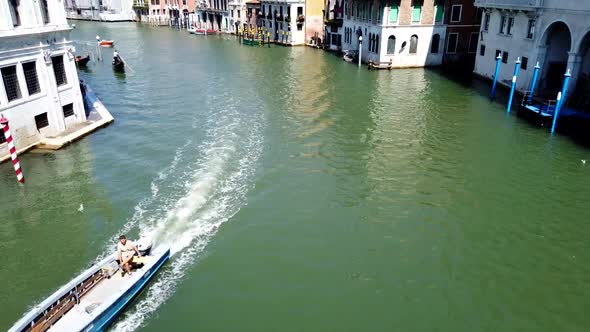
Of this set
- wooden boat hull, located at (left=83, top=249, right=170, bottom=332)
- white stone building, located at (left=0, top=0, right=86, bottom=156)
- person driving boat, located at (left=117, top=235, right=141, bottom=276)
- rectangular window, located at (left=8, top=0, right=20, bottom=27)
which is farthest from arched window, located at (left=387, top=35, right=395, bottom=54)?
person driving boat, located at (left=117, top=235, right=141, bottom=276)

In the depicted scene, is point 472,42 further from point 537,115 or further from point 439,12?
point 537,115

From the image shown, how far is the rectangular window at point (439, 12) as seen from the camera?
150 feet

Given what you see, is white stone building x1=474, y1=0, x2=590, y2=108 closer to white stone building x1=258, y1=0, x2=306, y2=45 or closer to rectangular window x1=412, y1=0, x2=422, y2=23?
rectangular window x1=412, y1=0, x2=422, y2=23

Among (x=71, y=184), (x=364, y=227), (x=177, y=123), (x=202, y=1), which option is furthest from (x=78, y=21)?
(x=364, y=227)

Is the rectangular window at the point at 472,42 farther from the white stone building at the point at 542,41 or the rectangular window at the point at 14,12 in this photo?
the rectangular window at the point at 14,12

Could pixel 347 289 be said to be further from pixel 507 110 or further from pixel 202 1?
pixel 202 1

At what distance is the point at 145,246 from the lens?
567 inches

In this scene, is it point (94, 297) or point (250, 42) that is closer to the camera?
point (94, 297)

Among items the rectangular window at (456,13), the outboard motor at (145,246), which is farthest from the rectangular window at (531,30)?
the outboard motor at (145,246)

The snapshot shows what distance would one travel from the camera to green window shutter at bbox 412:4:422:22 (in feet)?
148

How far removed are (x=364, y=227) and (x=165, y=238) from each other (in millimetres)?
7365

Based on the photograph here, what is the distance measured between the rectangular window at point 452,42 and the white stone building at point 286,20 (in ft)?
83.4

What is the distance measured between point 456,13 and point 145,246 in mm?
43162

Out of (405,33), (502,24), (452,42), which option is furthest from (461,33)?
(502,24)
